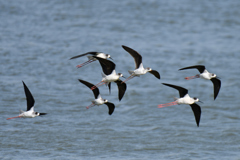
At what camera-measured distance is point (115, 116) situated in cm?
1487

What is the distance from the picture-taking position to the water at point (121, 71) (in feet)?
41.8

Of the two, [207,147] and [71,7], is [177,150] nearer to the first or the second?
[207,147]

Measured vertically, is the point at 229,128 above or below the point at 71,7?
below

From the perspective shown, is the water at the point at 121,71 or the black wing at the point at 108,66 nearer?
the black wing at the point at 108,66

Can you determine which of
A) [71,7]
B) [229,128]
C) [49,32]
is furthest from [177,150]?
[71,7]

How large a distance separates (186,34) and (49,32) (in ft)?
22.2

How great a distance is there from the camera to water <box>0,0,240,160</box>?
1275 centimetres

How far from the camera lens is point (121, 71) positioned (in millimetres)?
18641

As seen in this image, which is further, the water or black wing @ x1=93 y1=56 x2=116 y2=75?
the water

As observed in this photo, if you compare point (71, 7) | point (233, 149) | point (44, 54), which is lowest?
point (233, 149)

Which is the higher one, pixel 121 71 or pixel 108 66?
pixel 108 66

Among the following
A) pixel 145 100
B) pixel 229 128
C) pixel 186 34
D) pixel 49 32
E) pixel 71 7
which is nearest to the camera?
pixel 229 128

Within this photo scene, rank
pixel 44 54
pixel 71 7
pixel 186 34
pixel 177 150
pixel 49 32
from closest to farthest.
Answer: pixel 177 150 < pixel 44 54 < pixel 49 32 < pixel 186 34 < pixel 71 7

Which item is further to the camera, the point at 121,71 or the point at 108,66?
the point at 121,71
